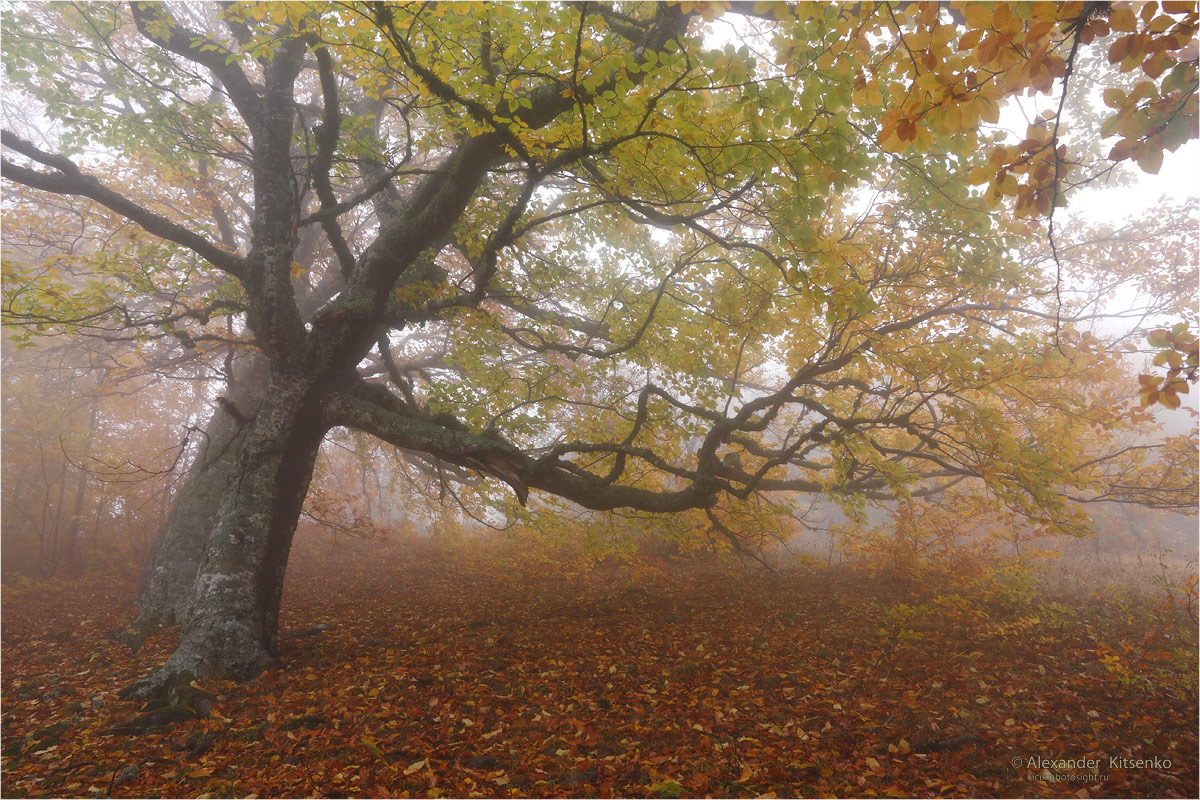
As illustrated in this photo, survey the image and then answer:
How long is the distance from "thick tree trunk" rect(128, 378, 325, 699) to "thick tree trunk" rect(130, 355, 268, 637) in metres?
1.77

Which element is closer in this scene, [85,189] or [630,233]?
[85,189]

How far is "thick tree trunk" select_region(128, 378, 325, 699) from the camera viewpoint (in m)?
4.72

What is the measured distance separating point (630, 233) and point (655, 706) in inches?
245

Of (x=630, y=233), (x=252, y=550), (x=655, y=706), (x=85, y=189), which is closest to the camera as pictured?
(x=655, y=706)

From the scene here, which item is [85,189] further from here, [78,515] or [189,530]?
[78,515]

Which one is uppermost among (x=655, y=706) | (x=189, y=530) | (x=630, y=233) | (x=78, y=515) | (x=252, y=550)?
(x=630, y=233)

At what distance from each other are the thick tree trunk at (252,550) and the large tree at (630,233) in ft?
0.08

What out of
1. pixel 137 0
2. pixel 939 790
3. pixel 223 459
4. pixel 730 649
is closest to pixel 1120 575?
pixel 730 649

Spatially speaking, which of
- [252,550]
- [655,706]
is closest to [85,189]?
[252,550]

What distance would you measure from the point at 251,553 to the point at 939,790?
6.32m

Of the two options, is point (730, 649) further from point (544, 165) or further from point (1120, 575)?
point (1120, 575)

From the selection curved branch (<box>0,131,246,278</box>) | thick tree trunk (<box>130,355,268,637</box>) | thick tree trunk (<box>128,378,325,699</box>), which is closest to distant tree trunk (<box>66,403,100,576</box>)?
thick tree trunk (<box>130,355,268,637</box>)

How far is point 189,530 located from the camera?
767cm

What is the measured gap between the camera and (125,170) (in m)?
10.3
